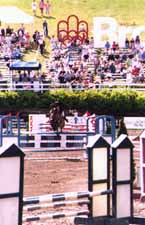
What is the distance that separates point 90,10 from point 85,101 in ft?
79.0

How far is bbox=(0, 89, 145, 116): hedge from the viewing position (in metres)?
36.8

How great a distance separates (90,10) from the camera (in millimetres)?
59812

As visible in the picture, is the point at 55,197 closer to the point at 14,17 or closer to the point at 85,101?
the point at 85,101

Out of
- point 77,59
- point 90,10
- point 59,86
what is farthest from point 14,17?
point 90,10

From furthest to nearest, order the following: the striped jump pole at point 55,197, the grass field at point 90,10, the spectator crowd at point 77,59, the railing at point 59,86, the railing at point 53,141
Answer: the grass field at point 90,10, the spectator crowd at point 77,59, the railing at point 59,86, the railing at point 53,141, the striped jump pole at point 55,197

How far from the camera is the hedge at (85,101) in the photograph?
3681 centimetres

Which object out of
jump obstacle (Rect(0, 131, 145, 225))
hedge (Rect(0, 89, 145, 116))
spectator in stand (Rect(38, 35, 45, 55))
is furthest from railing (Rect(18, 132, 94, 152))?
spectator in stand (Rect(38, 35, 45, 55))

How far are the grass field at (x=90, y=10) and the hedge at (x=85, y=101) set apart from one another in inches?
720

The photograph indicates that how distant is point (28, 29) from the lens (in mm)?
54312

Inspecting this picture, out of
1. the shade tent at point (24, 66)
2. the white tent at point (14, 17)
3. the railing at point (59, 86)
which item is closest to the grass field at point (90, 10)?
the white tent at point (14, 17)

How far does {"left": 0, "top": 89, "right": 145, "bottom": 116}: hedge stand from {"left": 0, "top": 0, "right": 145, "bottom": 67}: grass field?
1828 centimetres

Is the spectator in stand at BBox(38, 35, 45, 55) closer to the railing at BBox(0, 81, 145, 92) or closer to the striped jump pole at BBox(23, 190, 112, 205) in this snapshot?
the railing at BBox(0, 81, 145, 92)

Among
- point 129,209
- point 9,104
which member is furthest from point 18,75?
point 129,209

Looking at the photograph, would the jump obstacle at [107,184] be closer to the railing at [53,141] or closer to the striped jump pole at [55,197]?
the striped jump pole at [55,197]
